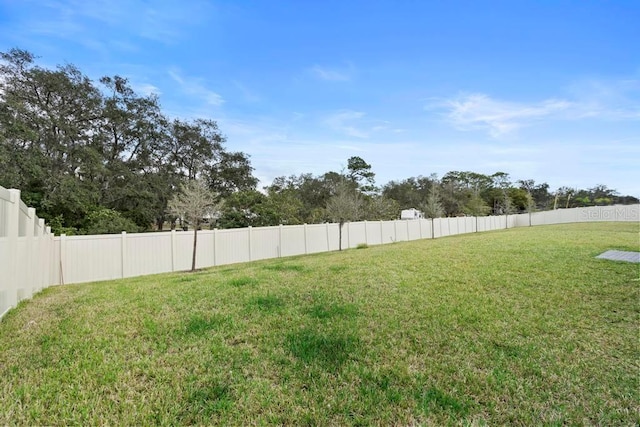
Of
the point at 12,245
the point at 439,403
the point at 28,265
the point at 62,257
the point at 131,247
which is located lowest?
the point at 439,403

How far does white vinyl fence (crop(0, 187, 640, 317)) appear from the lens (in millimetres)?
4125

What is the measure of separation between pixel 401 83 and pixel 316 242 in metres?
8.93

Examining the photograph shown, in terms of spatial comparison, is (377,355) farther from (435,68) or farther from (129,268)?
(129,268)

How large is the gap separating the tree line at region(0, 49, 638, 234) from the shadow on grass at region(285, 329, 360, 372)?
1051cm

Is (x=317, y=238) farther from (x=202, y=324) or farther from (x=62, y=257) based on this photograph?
(x=202, y=324)

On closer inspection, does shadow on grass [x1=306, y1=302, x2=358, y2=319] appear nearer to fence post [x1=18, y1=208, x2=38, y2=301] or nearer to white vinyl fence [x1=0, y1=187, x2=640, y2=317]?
white vinyl fence [x1=0, y1=187, x2=640, y2=317]

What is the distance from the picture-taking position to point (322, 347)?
283 centimetres

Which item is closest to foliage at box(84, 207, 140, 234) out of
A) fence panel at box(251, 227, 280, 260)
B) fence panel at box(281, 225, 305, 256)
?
fence panel at box(251, 227, 280, 260)

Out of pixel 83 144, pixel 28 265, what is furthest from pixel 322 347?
pixel 83 144

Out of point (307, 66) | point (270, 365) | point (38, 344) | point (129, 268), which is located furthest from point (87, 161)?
point (270, 365)

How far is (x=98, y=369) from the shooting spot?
2416 mm

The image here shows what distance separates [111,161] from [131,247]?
13.4 meters

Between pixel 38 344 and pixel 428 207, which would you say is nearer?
pixel 38 344

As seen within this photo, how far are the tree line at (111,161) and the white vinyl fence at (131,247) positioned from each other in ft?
4.94
